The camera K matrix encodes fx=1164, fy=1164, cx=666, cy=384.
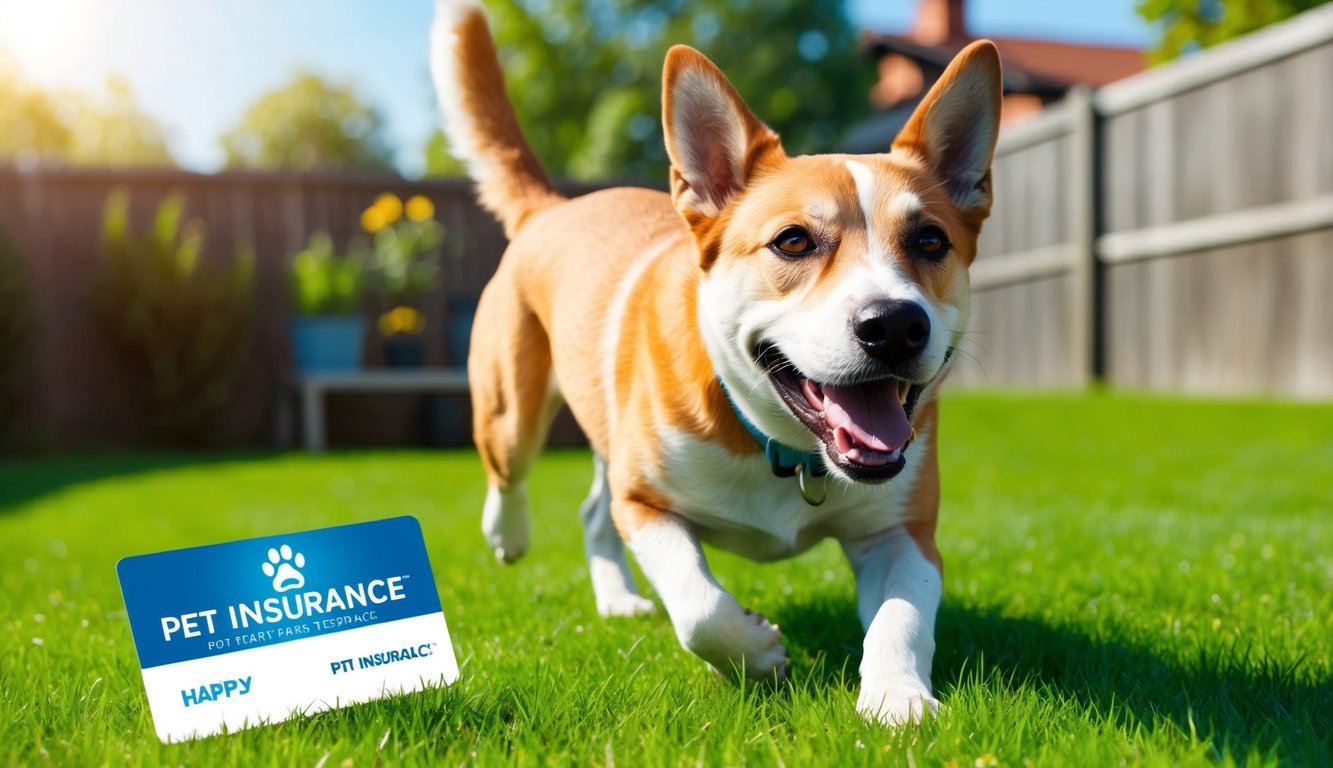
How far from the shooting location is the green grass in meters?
2.05

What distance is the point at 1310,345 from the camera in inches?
345

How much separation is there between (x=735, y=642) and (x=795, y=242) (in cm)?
89

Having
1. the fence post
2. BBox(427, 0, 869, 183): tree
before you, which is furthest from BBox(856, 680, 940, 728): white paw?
BBox(427, 0, 869, 183): tree

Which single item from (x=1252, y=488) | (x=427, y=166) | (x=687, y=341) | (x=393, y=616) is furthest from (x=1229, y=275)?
(x=427, y=166)

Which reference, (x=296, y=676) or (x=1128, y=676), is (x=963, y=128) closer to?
(x=1128, y=676)

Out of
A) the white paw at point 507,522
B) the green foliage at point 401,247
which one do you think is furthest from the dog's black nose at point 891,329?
the green foliage at point 401,247

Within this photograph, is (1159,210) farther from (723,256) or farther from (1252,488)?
(723,256)

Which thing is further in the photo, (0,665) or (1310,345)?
(1310,345)

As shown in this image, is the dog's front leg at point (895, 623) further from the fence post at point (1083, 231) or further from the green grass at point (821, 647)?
the fence post at point (1083, 231)

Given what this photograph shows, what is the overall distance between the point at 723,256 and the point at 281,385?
345 inches

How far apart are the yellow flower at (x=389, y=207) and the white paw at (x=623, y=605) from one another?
24.9 feet

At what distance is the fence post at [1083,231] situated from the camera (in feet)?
35.1

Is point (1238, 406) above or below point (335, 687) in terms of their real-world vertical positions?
below

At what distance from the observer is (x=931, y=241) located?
2.65 m
